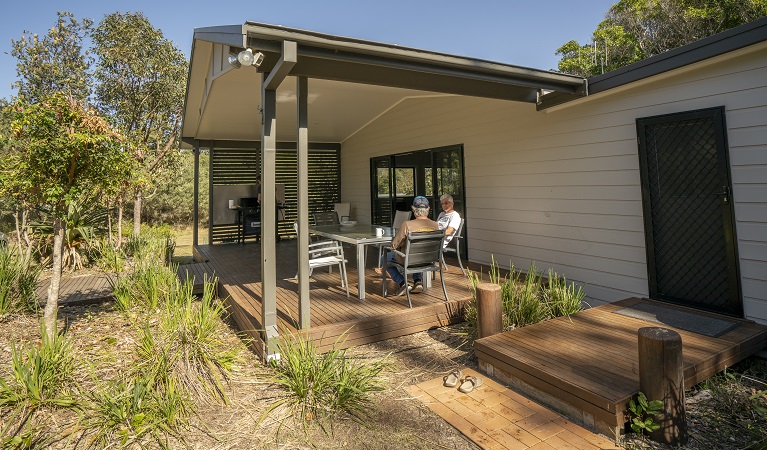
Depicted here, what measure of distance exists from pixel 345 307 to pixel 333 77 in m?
2.11

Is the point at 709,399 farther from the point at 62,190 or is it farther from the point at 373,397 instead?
the point at 62,190

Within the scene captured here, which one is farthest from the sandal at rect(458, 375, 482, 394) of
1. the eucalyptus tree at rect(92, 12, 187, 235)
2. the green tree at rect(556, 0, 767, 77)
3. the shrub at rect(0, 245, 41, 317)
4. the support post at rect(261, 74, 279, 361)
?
the green tree at rect(556, 0, 767, 77)

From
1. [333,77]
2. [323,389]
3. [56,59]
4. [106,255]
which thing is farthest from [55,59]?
[323,389]

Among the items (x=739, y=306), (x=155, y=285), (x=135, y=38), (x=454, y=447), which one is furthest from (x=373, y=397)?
(x=135, y=38)

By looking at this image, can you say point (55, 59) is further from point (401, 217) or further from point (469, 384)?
point (469, 384)

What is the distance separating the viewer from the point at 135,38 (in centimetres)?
985

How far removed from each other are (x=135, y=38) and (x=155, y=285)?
28.1 feet

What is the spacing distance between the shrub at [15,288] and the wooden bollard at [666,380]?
5.08 metres

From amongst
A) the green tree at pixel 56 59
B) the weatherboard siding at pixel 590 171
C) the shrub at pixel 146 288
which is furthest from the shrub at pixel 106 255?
the green tree at pixel 56 59

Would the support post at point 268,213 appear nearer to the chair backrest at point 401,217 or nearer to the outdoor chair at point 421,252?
the outdoor chair at point 421,252

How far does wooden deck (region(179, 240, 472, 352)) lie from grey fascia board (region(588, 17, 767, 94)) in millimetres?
2581

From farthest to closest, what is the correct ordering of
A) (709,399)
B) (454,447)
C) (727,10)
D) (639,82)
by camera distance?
(727,10), (639,82), (709,399), (454,447)

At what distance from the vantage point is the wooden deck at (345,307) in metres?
3.43

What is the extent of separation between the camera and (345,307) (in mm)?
3904
